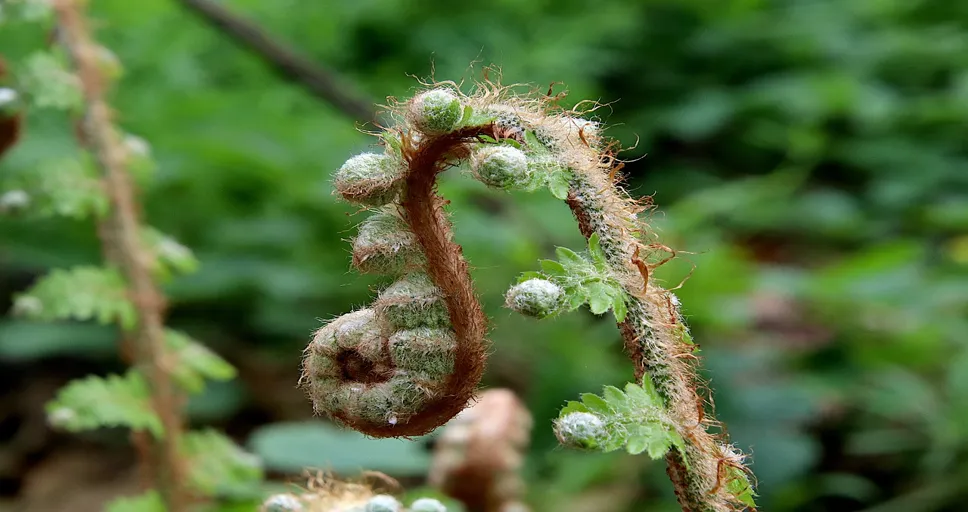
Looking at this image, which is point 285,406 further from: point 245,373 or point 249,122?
point 249,122

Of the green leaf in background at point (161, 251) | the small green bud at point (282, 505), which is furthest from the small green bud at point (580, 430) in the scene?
the green leaf in background at point (161, 251)

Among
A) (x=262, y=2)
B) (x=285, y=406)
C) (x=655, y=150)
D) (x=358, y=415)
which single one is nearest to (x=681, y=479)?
(x=358, y=415)

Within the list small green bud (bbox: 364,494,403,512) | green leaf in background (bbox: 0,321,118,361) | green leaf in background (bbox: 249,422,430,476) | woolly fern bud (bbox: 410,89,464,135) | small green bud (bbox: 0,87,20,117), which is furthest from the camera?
green leaf in background (bbox: 0,321,118,361)

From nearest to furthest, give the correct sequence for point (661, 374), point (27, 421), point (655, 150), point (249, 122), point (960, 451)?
point (661, 374) < point (960, 451) < point (249, 122) < point (27, 421) < point (655, 150)

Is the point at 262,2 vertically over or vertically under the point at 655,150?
under

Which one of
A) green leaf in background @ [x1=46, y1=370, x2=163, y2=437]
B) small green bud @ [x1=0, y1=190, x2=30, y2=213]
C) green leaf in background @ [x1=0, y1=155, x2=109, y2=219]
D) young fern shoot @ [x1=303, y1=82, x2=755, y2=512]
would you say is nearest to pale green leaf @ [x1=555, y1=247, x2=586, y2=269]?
young fern shoot @ [x1=303, y1=82, x2=755, y2=512]

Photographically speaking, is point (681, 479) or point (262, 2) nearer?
point (681, 479)

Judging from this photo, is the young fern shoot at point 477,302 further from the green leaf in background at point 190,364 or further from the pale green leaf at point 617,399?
the green leaf in background at point 190,364

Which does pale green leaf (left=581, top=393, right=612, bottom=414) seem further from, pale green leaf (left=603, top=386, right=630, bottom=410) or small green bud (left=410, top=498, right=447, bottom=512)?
small green bud (left=410, top=498, right=447, bottom=512)
